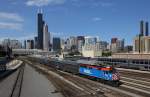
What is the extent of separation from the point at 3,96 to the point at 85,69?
2271 cm

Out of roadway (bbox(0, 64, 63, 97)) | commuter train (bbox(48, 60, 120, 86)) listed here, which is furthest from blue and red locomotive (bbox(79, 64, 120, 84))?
roadway (bbox(0, 64, 63, 97))

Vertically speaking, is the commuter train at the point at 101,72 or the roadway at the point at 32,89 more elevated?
the commuter train at the point at 101,72

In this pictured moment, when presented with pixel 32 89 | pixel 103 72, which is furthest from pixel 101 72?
pixel 32 89

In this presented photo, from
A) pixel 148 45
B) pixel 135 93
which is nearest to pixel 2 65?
pixel 135 93

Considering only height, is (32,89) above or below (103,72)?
below

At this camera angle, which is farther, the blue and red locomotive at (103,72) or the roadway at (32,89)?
the blue and red locomotive at (103,72)

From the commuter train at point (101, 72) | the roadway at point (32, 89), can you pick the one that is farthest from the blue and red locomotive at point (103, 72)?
the roadway at point (32, 89)

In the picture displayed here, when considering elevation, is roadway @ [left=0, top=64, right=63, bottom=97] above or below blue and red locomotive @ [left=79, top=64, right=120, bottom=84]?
below

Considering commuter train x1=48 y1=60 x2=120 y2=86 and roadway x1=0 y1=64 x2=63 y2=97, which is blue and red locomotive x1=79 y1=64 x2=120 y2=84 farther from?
roadway x1=0 y1=64 x2=63 y2=97

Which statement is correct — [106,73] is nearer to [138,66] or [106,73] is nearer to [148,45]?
[138,66]

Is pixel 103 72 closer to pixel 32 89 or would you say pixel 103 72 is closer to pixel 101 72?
pixel 101 72

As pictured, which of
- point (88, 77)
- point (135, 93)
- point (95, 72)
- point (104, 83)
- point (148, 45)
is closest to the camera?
point (135, 93)

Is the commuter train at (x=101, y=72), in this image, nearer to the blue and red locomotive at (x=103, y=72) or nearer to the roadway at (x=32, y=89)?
the blue and red locomotive at (x=103, y=72)

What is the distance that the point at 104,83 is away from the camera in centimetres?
4584
